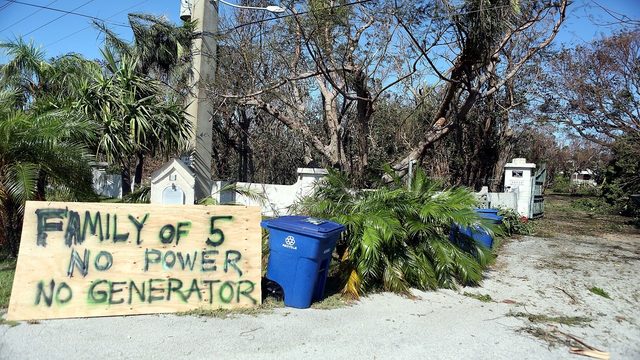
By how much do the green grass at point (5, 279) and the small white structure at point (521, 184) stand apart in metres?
16.2

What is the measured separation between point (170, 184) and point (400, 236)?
5.73 meters

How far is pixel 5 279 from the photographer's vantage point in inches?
262

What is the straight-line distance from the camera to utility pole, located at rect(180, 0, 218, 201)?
1506 centimetres

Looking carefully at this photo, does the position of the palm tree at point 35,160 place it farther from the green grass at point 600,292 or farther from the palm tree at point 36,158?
the green grass at point 600,292

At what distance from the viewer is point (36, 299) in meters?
5.34

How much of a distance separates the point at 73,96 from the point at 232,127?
11.0 m

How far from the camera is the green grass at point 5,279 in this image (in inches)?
228

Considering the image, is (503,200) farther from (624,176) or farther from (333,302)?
(333,302)

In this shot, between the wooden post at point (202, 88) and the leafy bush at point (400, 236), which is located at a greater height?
the wooden post at point (202, 88)

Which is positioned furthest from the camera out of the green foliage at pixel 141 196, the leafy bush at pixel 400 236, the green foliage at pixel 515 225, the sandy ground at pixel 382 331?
the green foliage at pixel 515 225

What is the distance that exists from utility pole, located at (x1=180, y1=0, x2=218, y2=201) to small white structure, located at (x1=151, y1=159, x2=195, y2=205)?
3776 mm

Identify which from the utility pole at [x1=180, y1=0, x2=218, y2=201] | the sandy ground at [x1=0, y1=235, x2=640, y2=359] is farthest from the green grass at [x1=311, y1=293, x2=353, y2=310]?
the utility pole at [x1=180, y1=0, x2=218, y2=201]

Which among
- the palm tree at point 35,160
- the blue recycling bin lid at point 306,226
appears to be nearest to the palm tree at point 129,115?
the palm tree at point 35,160

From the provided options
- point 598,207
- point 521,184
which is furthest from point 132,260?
point 598,207
